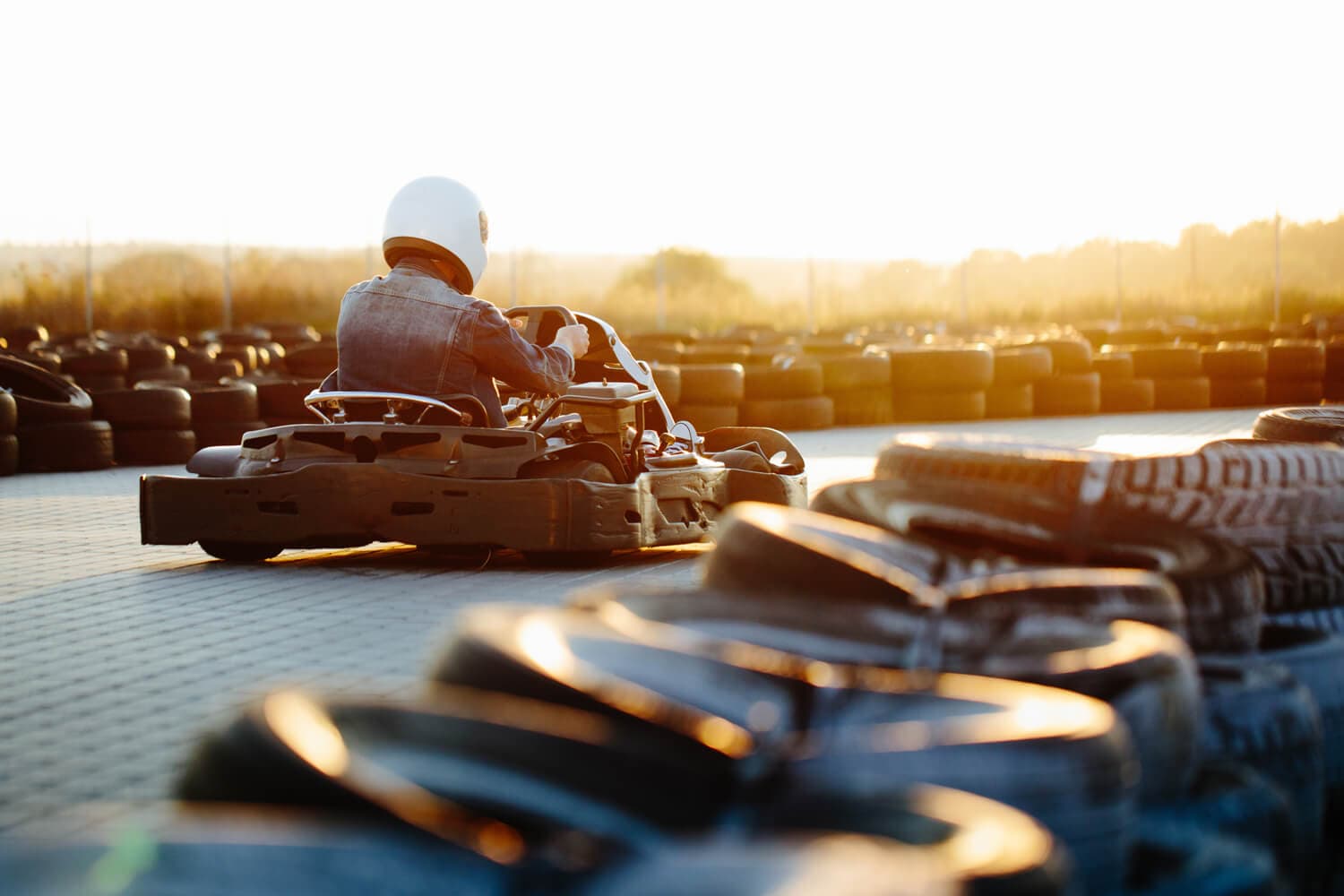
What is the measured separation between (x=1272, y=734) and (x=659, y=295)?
84.2 feet

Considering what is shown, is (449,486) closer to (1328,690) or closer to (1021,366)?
(1328,690)

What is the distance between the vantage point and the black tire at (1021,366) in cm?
1530

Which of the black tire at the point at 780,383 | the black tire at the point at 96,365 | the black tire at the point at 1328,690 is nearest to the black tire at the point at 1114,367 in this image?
the black tire at the point at 780,383

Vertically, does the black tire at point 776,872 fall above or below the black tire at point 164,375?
above

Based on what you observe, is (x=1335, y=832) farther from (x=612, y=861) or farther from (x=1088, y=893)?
(x=612, y=861)

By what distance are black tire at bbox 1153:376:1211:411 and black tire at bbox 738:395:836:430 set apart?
13.6 ft


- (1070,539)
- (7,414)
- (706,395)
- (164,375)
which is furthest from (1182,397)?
(1070,539)

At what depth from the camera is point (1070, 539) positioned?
2465 millimetres

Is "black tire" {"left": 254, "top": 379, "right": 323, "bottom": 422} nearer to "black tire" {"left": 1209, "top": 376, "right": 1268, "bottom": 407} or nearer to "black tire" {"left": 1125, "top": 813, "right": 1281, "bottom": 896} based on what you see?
"black tire" {"left": 1209, "top": 376, "right": 1268, "bottom": 407}

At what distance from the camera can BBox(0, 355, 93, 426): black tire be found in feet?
35.9

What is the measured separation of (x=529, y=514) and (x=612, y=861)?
4068 millimetres

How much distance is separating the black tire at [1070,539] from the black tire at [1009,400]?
12828 millimetres

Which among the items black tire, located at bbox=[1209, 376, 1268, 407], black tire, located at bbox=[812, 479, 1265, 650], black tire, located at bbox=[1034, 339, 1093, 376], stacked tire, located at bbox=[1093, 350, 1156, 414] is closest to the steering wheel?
black tire, located at bbox=[812, 479, 1265, 650]

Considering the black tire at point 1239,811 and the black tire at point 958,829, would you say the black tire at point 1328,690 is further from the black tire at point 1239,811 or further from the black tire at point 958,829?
the black tire at point 958,829
